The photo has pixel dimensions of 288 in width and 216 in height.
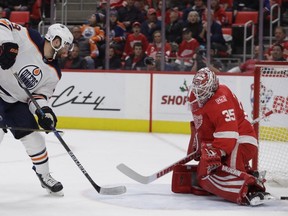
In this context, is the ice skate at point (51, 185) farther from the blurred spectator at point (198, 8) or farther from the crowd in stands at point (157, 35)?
the blurred spectator at point (198, 8)

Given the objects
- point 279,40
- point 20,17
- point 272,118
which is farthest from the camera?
point 20,17

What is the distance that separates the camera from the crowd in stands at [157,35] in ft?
26.4

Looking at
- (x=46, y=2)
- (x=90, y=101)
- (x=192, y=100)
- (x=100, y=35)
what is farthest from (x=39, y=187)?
(x=46, y=2)

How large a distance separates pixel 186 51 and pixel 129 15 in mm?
1050

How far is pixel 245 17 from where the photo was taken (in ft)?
28.3

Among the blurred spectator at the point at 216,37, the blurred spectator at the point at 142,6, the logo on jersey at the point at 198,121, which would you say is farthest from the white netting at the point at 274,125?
the blurred spectator at the point at 142,6

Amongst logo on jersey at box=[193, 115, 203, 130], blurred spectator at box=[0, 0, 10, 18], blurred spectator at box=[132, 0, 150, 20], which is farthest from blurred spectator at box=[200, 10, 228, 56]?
logo on jersey at box=[193, 115, 203, 130]

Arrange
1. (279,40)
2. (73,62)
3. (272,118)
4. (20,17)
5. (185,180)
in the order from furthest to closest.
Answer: (20,17) < (73,62) < (279,40) < (272,118) < (185,180)

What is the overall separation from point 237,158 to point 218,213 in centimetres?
43

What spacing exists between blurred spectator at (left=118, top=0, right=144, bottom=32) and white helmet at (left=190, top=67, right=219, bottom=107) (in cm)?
487

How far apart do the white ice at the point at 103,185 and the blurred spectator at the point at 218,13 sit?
8.03 ft

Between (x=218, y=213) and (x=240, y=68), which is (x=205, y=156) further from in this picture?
(x=240, y=68)

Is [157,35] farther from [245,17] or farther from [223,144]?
[223,144]

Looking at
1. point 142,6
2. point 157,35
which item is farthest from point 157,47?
point 142,6
